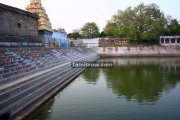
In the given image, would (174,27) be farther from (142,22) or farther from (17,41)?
(17,41)

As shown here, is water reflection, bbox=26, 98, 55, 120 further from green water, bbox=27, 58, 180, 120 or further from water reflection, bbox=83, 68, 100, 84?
water reflection, bbox=83, 68, 100, 84

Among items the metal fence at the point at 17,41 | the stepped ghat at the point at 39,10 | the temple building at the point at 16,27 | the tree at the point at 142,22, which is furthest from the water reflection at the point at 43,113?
the tree at the point at 142,22

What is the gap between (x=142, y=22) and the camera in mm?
64750

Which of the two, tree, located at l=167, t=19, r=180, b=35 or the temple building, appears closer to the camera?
the temple building

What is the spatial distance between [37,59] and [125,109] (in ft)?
31.5

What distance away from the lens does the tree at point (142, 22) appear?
6352cm

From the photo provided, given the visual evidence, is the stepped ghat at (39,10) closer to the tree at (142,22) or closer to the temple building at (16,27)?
the temple building at (16,27)

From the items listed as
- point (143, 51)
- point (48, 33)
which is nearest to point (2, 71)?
point (48, 33)

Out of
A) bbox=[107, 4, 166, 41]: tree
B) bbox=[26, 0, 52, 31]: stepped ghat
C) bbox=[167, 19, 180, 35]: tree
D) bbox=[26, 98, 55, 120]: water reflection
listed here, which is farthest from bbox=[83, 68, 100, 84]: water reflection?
bbox=[167, 19, 180, 35]: tree

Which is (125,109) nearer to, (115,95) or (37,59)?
(115,95)

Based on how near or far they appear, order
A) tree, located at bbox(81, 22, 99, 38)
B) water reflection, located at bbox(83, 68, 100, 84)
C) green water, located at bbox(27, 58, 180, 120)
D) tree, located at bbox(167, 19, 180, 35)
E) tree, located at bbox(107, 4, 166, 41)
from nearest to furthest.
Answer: green water, located at bbox(27, 58, 180, 120), water reflection, located at bbox(83, 68, 100, 84), tree, located at bbox(107, 4, 166, 41), tree, located at bbox(167, 19, 180, 35), tree, located at bbox(81, 22, 99, 38)

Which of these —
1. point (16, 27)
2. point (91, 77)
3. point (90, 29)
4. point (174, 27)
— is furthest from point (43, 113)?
point (90, 29)

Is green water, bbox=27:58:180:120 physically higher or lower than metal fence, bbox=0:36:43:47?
lower

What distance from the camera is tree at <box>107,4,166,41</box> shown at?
63.5 meters
